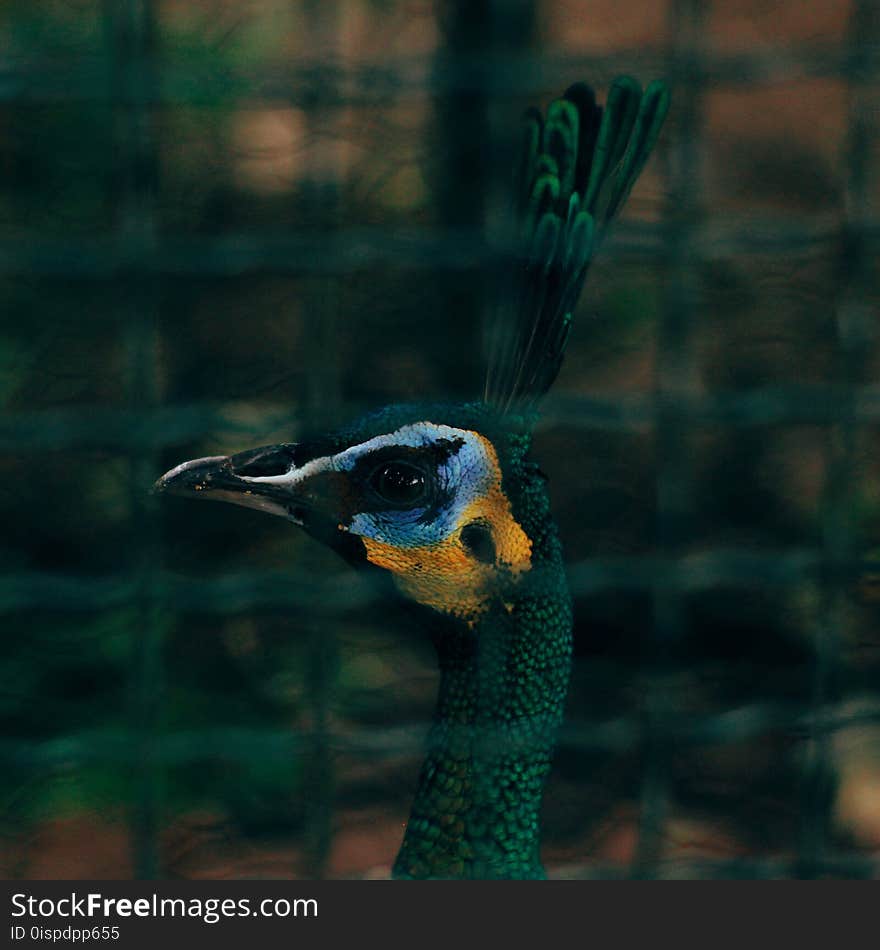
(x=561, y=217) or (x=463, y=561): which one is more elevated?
(x=561, y=217)

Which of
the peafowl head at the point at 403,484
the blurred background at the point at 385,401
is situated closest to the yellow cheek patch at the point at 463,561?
the peafowl head at the point at 403,484

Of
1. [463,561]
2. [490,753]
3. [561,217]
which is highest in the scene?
[561,217]

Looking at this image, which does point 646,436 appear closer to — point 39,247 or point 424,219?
point 424,219

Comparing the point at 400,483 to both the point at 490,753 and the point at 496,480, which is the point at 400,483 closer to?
the point at 496,480

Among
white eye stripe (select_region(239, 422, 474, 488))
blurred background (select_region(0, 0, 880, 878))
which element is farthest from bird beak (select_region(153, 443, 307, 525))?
blurred background (select_region(0, 0, 880, 878))

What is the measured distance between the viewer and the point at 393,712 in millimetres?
1662

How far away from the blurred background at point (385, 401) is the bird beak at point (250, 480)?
0.11m

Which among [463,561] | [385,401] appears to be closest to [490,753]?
[463,561]

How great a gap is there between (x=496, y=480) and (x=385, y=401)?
0.42m

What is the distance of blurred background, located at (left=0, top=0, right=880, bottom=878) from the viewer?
1214 mm

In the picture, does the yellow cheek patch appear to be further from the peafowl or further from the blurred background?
the blurred background

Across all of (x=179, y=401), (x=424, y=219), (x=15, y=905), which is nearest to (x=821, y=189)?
(x=424, y=219)

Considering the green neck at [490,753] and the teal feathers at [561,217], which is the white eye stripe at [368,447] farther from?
the green neck at [490,753]

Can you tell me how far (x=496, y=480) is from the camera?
113 cm
